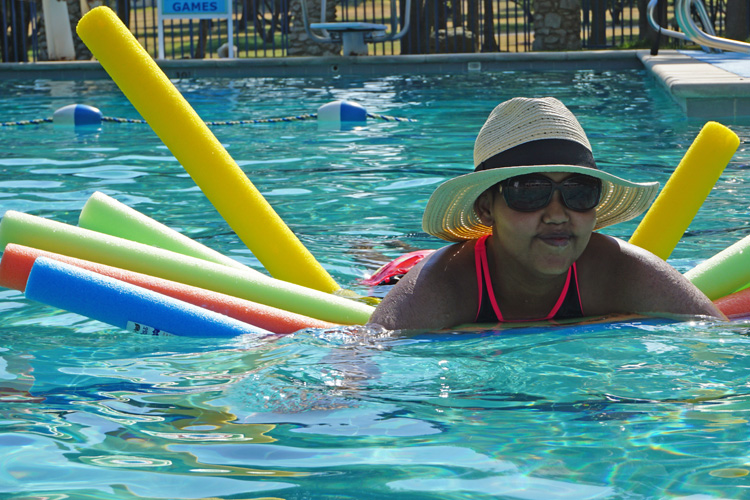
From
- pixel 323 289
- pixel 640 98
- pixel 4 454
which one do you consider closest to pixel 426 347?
pixel 323 289

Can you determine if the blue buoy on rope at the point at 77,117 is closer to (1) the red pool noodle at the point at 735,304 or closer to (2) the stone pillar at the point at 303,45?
(1) the red pool noodle at the point at 735,304

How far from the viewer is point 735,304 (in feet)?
13.0

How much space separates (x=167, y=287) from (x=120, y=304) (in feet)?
0.98

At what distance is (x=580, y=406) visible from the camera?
9.27ft

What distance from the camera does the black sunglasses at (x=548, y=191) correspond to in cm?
333

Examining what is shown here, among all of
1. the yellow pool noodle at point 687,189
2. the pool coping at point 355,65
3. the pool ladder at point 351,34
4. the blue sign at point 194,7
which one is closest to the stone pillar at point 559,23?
the pool coping at point 355,65

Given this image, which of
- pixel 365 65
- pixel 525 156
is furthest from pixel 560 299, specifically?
pixel 365 65

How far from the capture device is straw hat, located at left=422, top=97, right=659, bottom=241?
11.0ft

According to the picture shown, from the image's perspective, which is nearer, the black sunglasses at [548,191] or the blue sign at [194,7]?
the black sunglasses at [548,191]

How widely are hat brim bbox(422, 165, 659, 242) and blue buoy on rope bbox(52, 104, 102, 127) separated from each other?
9.15m

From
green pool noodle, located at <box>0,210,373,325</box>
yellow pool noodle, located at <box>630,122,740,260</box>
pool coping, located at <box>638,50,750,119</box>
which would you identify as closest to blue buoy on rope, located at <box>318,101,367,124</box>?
pool coping, located at <box>638,50,750,119</box>

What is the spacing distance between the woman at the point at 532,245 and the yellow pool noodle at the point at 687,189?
1.69ft

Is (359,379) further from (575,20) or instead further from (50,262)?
(575,20)

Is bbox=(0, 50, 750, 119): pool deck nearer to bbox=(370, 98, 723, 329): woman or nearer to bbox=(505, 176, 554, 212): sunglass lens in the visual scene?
bbox=(370, 98, 723, 329): woman
